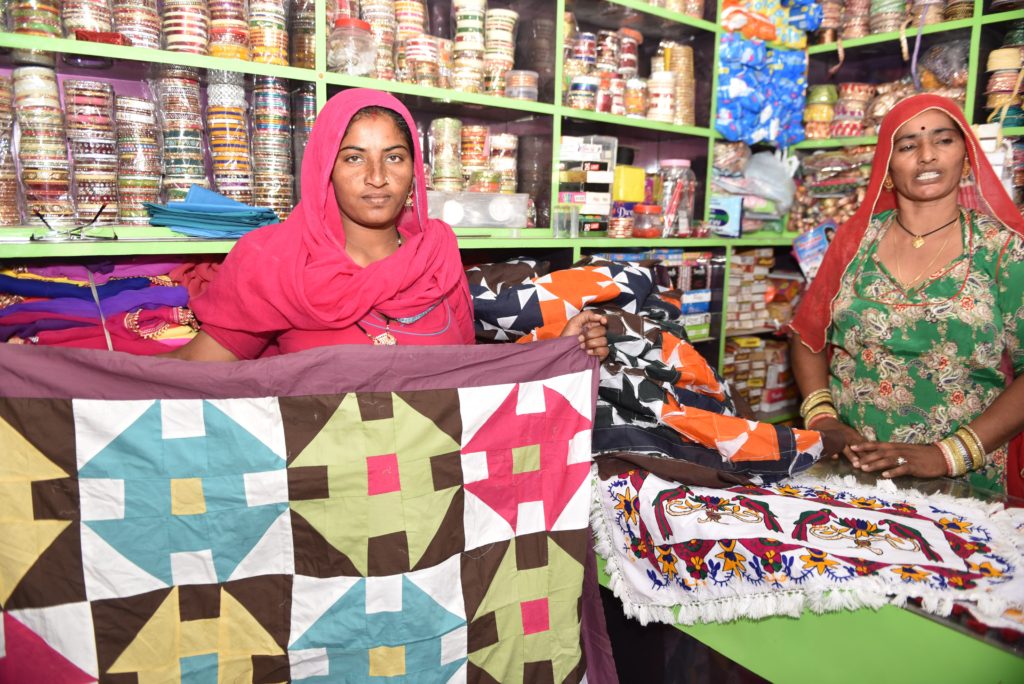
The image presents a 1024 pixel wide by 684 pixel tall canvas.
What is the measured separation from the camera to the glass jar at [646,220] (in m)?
2.65

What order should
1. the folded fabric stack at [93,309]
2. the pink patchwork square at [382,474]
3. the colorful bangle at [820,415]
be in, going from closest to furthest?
the pink patchwork square at [382,474]
the folded fabric stack at [93,309]
the colorful bangle at [820,415]

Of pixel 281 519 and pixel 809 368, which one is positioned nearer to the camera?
pixel 281 519

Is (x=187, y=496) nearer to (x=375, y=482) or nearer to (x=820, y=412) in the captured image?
(x=375, y=482)

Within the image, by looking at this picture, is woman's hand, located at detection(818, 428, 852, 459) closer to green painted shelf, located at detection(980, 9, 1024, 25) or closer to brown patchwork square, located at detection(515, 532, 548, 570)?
brown patchwork square, located at detection(515, 532, 548, 570)

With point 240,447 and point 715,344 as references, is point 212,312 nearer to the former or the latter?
point 240,447

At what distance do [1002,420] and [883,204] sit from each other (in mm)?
754

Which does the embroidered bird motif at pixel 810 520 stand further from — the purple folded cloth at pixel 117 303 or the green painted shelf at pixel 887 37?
the green painted shelf at pixel 887 37

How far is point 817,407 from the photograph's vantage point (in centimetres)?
208

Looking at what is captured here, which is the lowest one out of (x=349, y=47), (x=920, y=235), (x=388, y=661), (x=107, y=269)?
(x=388, y=661)

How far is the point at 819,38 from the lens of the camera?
10.7ft

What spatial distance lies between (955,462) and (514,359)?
1.22 metres

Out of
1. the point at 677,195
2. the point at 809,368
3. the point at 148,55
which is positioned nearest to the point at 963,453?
the point at 809,368

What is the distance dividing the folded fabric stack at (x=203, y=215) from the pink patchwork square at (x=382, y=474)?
830 mm

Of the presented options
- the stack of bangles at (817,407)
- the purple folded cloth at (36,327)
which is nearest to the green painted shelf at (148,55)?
the purple folded cloth at (36,327)
